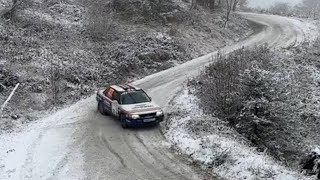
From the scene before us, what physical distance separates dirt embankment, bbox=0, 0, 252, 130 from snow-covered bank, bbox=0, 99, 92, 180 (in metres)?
1.72

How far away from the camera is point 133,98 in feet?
69.7

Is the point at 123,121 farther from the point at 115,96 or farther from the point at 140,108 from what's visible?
the point at 115,96

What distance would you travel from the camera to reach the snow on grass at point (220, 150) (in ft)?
48.3

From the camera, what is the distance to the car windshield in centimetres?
2105

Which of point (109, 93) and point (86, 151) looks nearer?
point (86, 151)

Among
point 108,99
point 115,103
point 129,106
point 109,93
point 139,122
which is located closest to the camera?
point 139,122

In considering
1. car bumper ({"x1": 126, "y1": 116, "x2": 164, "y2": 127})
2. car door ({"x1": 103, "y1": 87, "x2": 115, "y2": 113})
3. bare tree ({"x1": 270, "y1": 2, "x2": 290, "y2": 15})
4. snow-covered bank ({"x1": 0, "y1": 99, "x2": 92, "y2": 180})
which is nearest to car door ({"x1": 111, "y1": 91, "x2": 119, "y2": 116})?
car door ({"x1": 103, "y1": 87, "x2": 115, "y2": 113})

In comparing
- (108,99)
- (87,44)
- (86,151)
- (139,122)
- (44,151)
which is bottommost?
(44,151)

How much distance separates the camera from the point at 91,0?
129 feet

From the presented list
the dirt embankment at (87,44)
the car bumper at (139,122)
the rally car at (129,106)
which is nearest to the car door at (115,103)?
the rally car at (129,106)

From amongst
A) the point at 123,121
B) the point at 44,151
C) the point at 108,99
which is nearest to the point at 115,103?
the point at 108,99

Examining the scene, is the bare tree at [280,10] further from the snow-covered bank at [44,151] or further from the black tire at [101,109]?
the snow-covered bank at [44,151]

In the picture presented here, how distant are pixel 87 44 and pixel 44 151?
1496cm

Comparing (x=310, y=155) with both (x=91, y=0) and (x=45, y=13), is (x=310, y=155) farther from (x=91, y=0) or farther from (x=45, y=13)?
(x=91, y=0)
